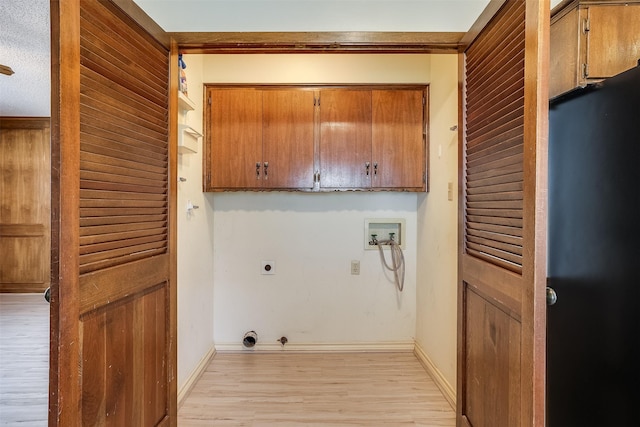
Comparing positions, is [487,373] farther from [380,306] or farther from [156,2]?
[156,2]

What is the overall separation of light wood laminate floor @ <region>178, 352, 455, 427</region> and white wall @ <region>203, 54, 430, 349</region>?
0.20m

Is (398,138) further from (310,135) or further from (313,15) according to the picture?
(313,15)

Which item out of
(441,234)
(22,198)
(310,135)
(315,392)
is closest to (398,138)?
(310,135)

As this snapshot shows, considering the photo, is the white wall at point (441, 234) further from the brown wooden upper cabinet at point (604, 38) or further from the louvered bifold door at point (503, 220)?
the brown wooden upper cabinet at point (604, 38)

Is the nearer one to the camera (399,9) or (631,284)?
(631,284)

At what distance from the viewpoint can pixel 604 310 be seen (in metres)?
1.14

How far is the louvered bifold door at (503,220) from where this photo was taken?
3.23 feet

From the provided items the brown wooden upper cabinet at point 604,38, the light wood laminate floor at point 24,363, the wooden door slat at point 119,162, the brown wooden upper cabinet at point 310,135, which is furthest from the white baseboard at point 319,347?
the brown wooden upper cabinet at point 604,38

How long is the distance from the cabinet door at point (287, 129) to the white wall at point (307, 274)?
352 mm

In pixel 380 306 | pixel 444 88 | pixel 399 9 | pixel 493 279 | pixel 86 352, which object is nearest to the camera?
pixel 86 352

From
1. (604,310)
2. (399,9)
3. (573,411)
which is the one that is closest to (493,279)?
(604,310)

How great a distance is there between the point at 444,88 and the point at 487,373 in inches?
71.2

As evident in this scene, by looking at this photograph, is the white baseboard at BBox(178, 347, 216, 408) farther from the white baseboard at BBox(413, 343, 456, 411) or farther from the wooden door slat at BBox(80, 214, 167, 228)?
the white baseboard at BBox(413, 343, 456, 411)

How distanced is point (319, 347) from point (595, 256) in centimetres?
218
